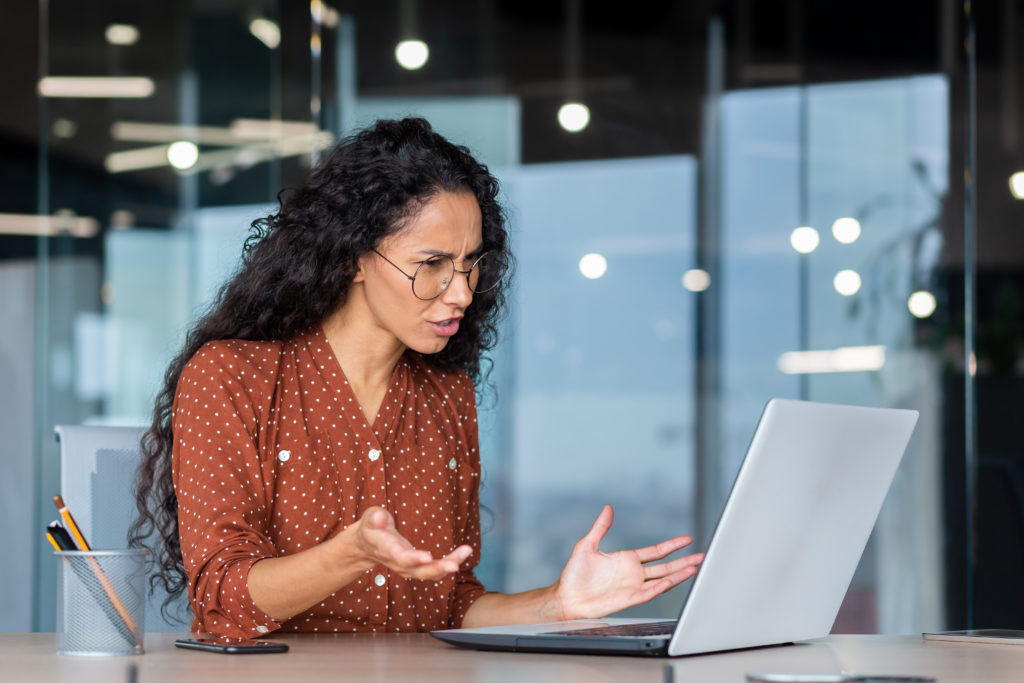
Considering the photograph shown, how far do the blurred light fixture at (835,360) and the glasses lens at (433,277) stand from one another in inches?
103

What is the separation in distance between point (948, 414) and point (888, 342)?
33cm

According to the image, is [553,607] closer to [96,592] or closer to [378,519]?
[378,519]

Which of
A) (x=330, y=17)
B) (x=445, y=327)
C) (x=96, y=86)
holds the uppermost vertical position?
(x=330, y=17)

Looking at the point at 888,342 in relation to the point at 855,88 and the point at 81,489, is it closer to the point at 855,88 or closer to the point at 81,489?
the point at 855,88

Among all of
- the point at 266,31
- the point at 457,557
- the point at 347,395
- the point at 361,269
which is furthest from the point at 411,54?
the point at 457,557

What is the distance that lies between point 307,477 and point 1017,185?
3.05 m

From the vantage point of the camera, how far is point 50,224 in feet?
12.3

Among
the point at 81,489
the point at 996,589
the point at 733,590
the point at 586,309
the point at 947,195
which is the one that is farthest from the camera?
the point at 586,309

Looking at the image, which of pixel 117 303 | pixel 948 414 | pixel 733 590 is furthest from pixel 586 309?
pixel 733 590

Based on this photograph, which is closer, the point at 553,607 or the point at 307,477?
the point at 553,607

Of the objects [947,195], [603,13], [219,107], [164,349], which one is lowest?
[164,349]

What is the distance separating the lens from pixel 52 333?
3.75m

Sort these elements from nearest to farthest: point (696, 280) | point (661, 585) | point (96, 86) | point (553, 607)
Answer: point (661, 585) < point (553, 607) < point (96, 86) < point (696, 280)

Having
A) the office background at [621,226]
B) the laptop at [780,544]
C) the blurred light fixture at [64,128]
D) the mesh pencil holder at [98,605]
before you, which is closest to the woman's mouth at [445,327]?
the laptop at [780,544]
